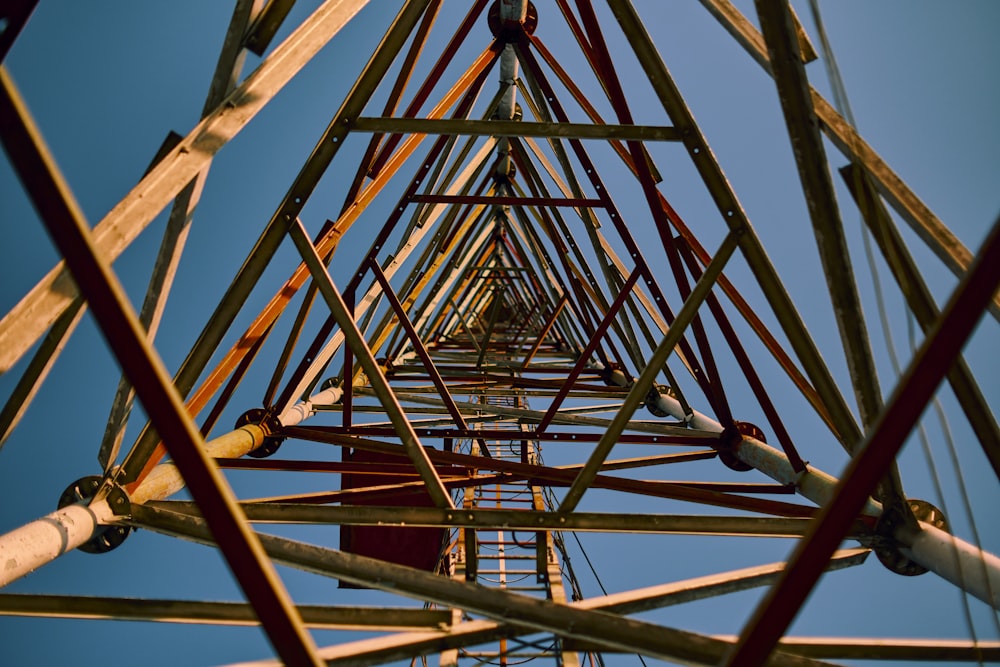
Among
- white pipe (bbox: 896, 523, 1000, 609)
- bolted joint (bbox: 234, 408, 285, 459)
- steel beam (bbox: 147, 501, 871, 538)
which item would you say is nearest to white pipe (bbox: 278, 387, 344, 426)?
bolted joint (bbox: 234, 408, 285, 459)

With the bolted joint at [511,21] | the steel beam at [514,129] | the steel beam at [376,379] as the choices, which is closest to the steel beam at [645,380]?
the steel beam at [376,379]

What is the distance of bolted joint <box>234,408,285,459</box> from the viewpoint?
5121 millimetres

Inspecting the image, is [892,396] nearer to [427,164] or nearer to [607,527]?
[607,527]

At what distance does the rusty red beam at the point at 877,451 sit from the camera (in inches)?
68.0

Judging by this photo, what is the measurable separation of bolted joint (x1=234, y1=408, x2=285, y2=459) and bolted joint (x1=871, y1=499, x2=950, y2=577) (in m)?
4.44

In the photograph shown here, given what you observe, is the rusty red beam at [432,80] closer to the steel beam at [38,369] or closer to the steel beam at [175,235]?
the steel beam at [175,235]

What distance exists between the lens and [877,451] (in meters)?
1.80

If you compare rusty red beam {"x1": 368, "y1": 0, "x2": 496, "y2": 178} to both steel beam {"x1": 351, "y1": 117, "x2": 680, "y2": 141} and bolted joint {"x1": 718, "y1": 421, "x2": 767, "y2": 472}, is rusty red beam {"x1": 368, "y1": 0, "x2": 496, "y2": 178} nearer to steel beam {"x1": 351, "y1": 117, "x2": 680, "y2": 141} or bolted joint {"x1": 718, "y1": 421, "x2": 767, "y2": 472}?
steel beam {"x1": 351, "y1": 117, "x2": 680, "y2": 141}

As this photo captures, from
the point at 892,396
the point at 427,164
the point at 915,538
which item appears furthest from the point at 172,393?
the point at 427,164

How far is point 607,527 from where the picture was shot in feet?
11.5

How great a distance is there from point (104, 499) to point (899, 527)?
4.38 meters

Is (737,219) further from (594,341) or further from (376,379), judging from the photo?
(376,379)

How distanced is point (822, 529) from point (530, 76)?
5.67m

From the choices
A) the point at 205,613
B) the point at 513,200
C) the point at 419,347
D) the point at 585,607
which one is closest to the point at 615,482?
the point at 585,607
